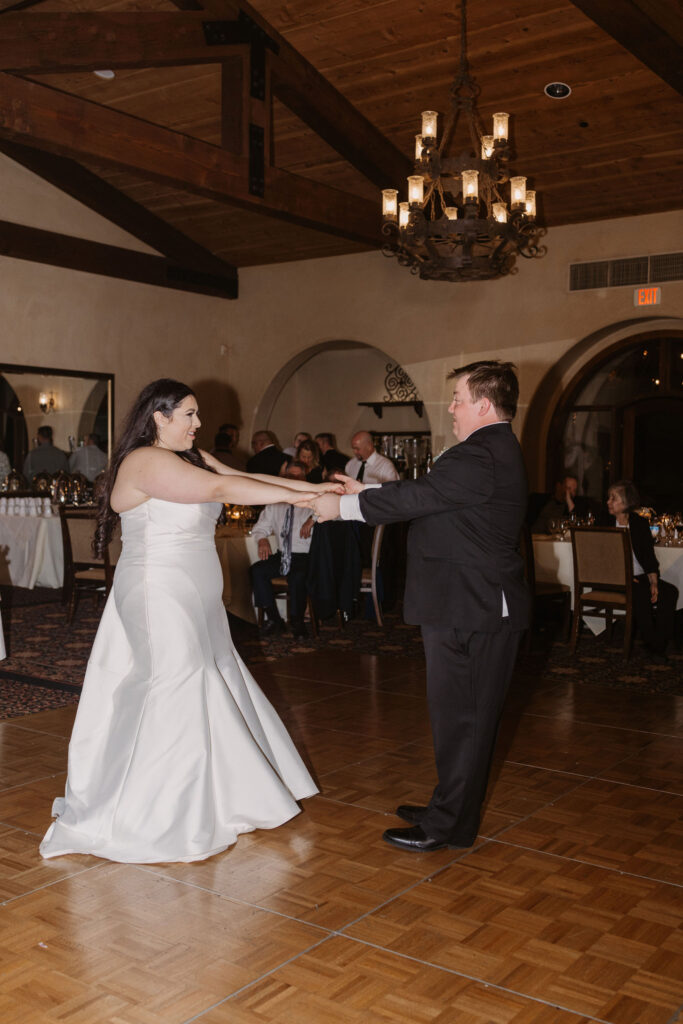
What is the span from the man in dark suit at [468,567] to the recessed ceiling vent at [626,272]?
6.48 m

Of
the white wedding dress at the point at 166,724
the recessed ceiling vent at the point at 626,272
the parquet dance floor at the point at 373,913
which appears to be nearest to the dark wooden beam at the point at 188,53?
the recessed ceiling vent at the point at 626,272

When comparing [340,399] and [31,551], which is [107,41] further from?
[340,399]

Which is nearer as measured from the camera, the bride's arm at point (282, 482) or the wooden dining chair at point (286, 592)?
the bride's arm at point (282, 482)

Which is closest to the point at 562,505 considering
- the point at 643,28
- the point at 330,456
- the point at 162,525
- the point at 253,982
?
the point at 330,456

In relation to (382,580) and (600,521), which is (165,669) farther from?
(600,521)

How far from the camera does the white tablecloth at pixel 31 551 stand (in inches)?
333

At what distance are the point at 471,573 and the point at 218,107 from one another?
269 inches

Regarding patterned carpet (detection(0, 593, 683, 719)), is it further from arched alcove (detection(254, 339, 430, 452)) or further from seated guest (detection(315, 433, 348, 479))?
arched alcove (detection(254, 339, 430, 452))

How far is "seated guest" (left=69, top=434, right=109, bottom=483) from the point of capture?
1024cm

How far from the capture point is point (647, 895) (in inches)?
109

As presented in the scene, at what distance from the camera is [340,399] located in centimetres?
1334

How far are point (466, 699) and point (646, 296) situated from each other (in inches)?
267

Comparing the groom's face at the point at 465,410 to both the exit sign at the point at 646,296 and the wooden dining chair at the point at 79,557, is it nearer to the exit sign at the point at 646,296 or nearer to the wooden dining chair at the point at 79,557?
the wooden dining chair at the point at 79,557

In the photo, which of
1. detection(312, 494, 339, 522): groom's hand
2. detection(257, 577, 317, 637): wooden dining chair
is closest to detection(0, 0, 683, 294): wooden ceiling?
detection(257, 577, 317, 637): wooden dining chair
